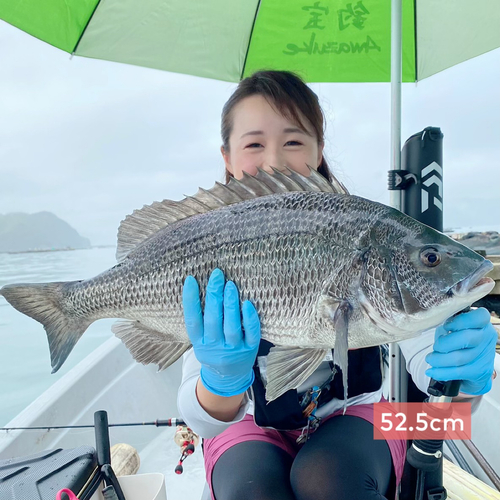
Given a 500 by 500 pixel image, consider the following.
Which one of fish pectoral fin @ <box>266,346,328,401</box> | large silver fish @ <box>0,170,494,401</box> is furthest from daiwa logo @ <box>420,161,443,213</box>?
fish pectoral fin @ <box>266,346,328,401</box>

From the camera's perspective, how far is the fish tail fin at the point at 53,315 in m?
1.15

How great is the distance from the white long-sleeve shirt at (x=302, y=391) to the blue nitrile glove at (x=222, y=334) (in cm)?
11

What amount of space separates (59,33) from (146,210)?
1.46 meters

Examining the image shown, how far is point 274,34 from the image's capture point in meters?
2.37

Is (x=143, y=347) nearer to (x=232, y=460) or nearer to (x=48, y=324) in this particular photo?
(x=48, y=324)

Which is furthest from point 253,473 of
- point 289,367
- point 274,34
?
point 274,34

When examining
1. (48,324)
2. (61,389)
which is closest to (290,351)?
(48,324)

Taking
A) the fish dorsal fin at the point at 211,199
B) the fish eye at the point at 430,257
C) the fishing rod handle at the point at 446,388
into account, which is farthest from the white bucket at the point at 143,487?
the fish eye at the point at 430,257

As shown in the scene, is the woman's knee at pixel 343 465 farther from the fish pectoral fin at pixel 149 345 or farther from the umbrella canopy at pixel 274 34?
the umbrella canopy at pixel 274 34

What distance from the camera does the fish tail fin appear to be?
115cm

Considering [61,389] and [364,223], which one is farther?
[61,389]

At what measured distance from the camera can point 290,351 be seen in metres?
0.98

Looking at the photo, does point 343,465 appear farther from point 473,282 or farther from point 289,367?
point 473,282

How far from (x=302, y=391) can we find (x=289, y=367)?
483 millimetres
